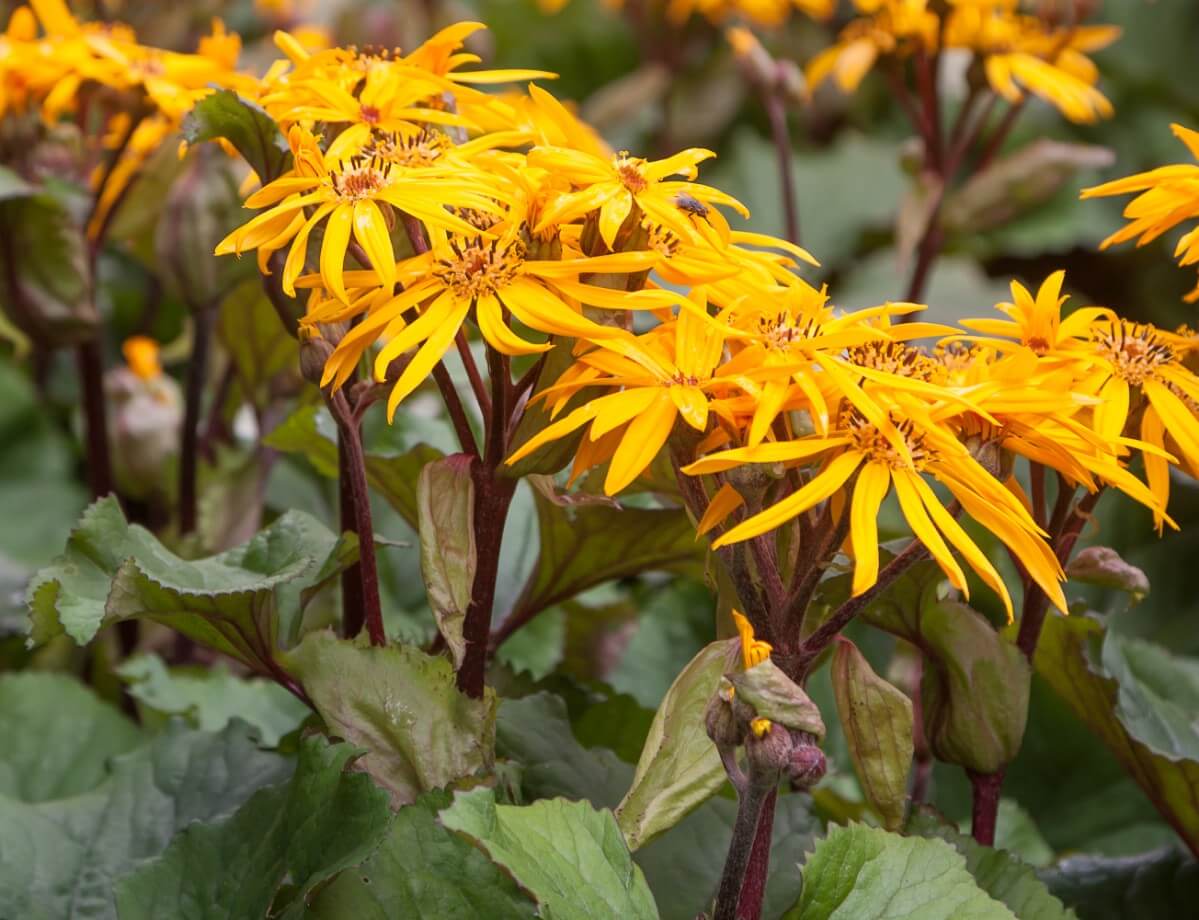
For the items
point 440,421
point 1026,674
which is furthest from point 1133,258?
point 1026,674

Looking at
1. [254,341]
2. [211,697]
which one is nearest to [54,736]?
[211,697]

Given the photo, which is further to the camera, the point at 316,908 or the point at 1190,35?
the point at 1190,35

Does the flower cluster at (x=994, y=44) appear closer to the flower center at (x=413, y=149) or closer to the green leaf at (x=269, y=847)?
the flower center at (x=413, y=149)

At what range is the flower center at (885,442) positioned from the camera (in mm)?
483

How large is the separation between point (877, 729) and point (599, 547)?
228mm

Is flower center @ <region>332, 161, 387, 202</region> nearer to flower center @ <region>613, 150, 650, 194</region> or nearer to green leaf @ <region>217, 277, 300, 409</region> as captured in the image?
flower center @ <region>613, 150, 650, 194</region>

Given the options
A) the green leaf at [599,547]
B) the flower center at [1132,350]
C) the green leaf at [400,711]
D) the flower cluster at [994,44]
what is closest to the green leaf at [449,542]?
the green leaf at [400,711]

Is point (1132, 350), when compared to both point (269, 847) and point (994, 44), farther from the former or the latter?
point (994, 44)

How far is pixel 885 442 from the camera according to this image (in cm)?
49

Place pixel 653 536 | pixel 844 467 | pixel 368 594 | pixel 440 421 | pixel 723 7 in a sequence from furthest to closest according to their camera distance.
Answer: pixel 723 7
pixel 440 421
pixel 653 536
pixel 368 594
pixel 844 467

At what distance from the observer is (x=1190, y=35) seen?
1.87 m

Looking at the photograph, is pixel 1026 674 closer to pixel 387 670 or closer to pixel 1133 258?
pixel 387 670

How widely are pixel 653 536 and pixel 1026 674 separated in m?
0.20

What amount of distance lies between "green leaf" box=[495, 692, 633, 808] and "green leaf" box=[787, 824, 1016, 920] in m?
0.13
